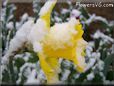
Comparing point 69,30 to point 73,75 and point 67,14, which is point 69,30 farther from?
point 67,14

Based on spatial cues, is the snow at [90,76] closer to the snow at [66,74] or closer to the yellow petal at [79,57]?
the snow at [66,74]

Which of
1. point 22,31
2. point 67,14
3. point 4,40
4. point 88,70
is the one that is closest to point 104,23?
point 67,14

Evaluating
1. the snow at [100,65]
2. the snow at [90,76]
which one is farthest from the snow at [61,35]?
the snow at [100,65]

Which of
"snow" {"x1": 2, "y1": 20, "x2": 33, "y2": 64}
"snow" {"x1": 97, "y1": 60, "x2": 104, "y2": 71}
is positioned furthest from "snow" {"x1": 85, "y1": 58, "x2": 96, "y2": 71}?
"snow" {"x1": 2, "y1": 20, "x2": 33, "y2": 64}

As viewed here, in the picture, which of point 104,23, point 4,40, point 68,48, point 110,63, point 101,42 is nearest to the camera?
point 68,48

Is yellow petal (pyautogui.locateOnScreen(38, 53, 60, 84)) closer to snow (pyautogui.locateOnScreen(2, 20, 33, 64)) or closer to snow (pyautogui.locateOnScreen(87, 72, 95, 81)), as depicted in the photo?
snow (pyautogui.locateOnScreen(2, 20, 33, 64))

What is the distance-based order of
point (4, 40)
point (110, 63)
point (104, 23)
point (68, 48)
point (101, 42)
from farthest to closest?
point (104, 23), point (101, 42), point (4, 40), point (110, 63), point (68, 48)

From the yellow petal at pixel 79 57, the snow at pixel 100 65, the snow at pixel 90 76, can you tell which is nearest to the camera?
the yellow petal at pixel 79 57

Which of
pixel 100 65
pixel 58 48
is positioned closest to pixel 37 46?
pixel 58 48

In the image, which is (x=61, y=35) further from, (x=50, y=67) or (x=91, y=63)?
(x=91, y=63)
